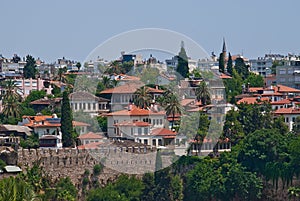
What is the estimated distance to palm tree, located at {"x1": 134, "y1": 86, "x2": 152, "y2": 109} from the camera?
63.7m

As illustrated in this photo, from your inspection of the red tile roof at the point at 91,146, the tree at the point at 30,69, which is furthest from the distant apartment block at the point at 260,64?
the red tile roof at the point at 91,146

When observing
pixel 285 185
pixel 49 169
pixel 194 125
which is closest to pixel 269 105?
pixel 194 125

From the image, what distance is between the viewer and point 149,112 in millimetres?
61844

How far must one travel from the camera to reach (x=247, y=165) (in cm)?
5450

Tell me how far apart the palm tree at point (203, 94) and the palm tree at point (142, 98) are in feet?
10.6

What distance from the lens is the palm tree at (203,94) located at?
219 ft

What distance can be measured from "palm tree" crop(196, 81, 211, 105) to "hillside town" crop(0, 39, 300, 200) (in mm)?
75

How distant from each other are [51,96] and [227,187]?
21.6 metres

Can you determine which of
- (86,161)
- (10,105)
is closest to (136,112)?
(10,105)

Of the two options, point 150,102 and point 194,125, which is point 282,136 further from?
point 150,102

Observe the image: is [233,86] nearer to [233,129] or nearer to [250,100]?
A: [250,100]

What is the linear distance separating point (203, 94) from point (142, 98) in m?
4.41

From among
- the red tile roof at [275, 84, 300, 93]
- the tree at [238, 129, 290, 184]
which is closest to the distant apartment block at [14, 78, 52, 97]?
the red tile roof at [275, 84, 300, 93]

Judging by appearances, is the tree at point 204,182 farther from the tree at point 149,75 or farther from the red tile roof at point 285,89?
the red tile roof at point 285,89
